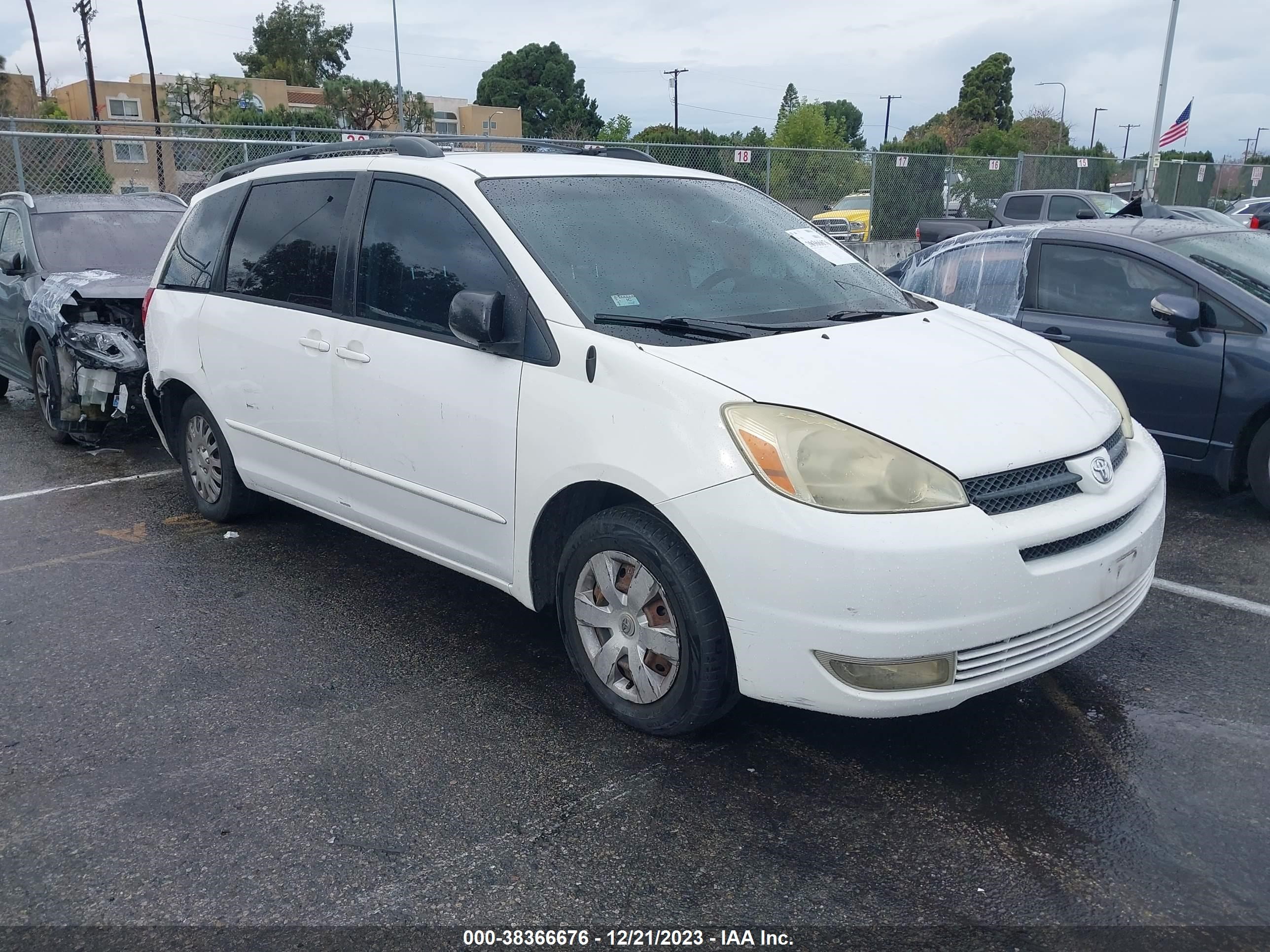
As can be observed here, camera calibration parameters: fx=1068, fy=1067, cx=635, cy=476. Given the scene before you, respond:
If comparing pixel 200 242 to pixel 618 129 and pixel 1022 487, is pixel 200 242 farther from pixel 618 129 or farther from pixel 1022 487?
pixel 618 129

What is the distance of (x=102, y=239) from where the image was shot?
8203mm

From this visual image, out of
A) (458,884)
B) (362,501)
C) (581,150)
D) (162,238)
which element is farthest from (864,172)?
(458,884)

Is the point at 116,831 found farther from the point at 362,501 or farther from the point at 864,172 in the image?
the point at 864,172

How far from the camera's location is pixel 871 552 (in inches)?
110

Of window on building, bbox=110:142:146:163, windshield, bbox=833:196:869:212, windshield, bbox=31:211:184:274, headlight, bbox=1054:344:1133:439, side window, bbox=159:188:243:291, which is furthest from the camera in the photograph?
windshield, bbox=833:196:869:212

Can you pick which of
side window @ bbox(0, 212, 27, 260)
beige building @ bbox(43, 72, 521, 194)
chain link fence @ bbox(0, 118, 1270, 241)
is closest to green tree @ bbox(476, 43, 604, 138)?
beige building @ bbox(43, 72, 521, 194)

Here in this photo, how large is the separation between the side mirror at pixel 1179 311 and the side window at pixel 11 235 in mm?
7659

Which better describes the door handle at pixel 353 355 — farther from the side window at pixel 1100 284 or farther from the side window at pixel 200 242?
the side window at pixel 1100 284

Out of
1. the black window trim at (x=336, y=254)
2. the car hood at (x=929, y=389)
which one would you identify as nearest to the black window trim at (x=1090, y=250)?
the car hood at (x=929, y=389)

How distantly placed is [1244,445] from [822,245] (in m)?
2.77

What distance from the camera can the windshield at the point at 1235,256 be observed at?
5.84m

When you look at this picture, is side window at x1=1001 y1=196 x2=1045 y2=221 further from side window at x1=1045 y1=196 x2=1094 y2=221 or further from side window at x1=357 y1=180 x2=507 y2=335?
side window at x1=357 y1=180 x2=507 y2=335

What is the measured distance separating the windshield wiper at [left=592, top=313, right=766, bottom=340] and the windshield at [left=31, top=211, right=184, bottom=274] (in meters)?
5.86

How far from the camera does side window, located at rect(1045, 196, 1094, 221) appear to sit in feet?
58.0
